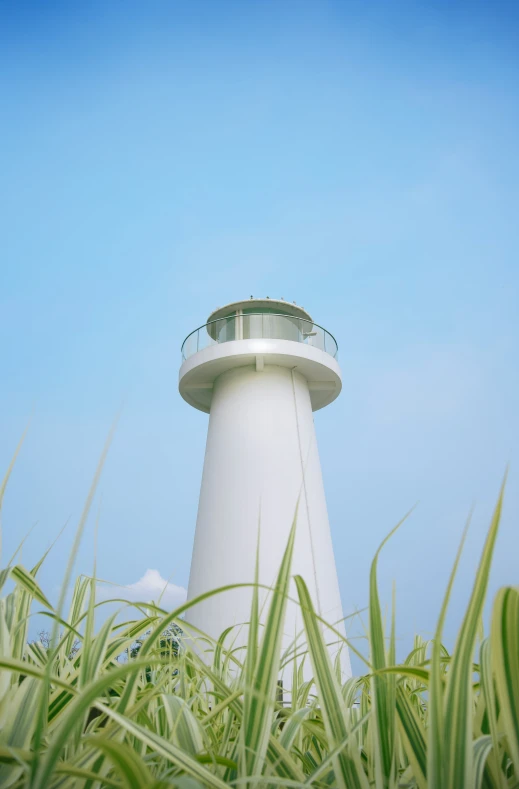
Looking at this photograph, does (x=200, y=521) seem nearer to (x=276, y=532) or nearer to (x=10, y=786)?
(x=276, y=532)

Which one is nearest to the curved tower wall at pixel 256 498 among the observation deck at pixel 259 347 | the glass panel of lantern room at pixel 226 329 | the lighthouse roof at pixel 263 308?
the observation deck at pixel 259 347

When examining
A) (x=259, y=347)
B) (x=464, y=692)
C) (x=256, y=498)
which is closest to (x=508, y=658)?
(x=464, y=692)

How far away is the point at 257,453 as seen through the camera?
380 inches

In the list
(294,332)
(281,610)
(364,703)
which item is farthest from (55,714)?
(294,332)

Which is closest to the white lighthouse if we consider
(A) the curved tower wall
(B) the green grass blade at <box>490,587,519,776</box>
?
(A) the curved tower wall

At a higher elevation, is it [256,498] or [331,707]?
[256,498]

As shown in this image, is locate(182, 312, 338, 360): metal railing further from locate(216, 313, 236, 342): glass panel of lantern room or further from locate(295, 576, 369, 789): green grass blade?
locate(295, 576, 369, 789): green grass blade

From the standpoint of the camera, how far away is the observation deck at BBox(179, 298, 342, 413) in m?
10.3

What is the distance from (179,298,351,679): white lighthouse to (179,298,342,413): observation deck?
2 cm

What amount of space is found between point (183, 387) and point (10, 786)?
35.5 feet

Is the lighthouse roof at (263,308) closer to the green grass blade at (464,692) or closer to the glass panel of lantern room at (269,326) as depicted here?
the glass panel of lantern room at (269,326)

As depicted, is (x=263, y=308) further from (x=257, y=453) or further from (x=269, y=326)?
(x=257, y=453)

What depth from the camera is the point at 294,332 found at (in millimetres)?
11133

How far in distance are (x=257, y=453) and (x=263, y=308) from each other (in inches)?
129
